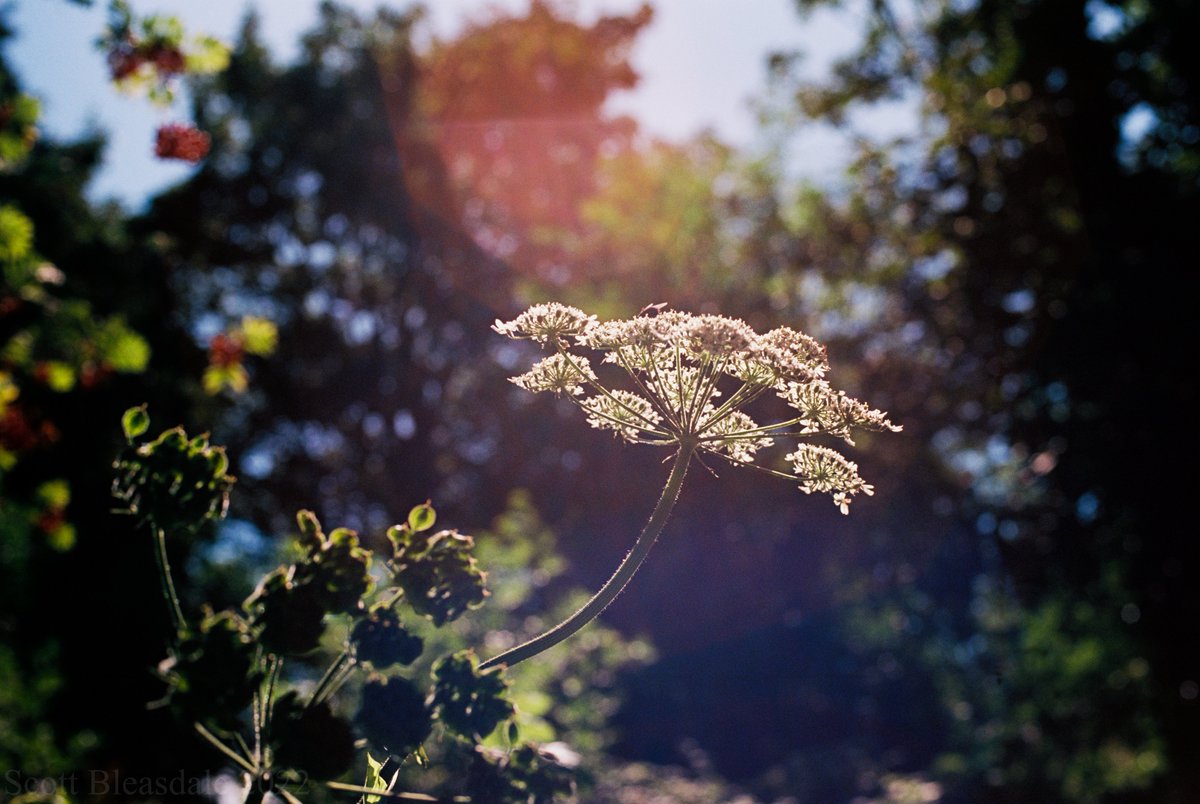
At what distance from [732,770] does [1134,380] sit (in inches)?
602

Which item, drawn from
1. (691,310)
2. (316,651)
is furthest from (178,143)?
(691,310)

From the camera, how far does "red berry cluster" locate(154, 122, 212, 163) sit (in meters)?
4.36

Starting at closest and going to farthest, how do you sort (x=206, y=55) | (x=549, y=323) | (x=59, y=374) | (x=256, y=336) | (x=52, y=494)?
(x=549, y=323)
(x=206, y=55)
(x=59, y=374)
(x=52, y=494)
(x=256, y=336)

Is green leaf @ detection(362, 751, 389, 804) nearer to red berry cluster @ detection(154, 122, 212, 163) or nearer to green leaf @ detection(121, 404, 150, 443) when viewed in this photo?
green leaf @ detection(121, 404, 150, 443)

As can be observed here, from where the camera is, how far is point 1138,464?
34.4 ft

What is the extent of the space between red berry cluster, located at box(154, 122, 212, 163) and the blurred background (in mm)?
879

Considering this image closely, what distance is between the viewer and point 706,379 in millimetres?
1752

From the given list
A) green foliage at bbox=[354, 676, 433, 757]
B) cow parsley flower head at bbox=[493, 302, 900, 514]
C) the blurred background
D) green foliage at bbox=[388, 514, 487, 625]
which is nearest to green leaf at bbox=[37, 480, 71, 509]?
the blurred background

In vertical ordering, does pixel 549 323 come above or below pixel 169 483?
above

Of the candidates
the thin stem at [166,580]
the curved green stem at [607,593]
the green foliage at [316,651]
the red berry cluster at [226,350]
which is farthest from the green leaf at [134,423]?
the red berry cluster at [226,350]

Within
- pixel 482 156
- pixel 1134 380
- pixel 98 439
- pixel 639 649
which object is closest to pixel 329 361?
pixel 482 156

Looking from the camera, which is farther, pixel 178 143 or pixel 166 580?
pixel 178 143

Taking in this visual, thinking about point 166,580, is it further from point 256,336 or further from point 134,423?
point 256,336

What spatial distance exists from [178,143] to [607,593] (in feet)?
14.2
